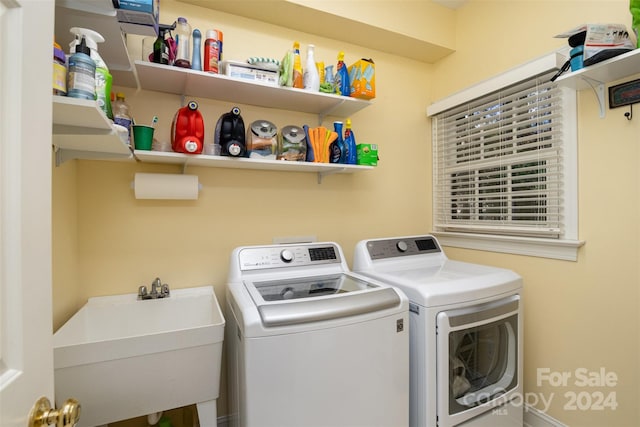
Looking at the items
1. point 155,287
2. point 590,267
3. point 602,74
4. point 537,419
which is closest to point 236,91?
point 155,287

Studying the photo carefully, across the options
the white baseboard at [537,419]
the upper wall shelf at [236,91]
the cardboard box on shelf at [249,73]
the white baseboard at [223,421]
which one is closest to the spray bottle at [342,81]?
the upper wall shelf at [236,91]

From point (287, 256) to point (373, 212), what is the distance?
0.88 meters

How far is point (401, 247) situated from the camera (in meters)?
2.03

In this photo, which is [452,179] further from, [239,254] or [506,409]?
[239,254]

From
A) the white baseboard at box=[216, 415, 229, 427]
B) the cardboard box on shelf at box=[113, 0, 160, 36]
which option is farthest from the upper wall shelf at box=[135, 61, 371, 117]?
the white baseboard at box=[216, 415, 229, 427]

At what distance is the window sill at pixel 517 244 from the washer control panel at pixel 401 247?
29 cm

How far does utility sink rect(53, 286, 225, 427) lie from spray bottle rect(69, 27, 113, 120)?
841 millimetres

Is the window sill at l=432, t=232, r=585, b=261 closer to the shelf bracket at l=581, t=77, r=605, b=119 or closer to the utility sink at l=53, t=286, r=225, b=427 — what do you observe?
the shelf bracket at l=581, t=77, r=605, b=119

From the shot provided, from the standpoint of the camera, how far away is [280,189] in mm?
2051

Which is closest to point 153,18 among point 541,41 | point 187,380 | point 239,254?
point 239,254

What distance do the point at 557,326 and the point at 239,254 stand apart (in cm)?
185

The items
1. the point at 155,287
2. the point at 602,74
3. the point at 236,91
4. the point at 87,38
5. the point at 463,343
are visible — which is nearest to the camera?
the point at 87,38

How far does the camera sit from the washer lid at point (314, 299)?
116 cm

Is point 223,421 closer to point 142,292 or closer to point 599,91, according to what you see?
point 142,292
